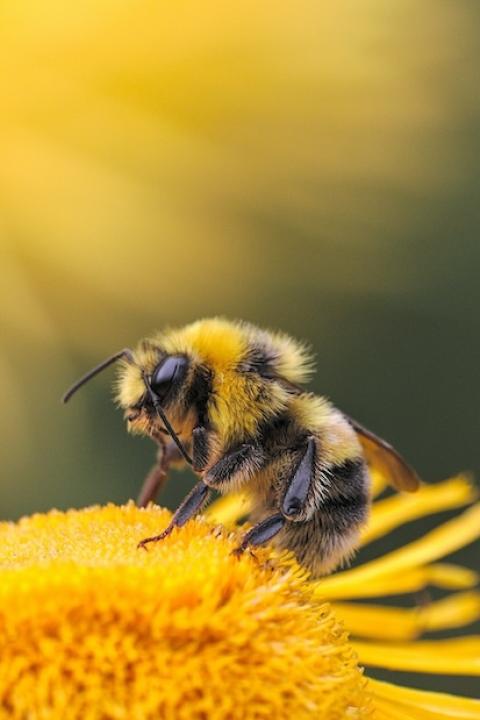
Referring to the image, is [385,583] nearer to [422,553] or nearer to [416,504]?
[422,553]

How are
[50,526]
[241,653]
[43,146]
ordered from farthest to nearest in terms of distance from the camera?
A: 1. [43,146]
2. [50,526]
3. [241,653]

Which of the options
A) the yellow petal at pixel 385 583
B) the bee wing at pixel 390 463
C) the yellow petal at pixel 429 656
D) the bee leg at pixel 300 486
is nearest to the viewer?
the bee leg at pixel 300 486

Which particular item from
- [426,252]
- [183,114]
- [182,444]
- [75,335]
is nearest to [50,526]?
[182,444]

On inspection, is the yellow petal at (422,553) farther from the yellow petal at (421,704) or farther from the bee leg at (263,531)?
the bee leg at (263,531)

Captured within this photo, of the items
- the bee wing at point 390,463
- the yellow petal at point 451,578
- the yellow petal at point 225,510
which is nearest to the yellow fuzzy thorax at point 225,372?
the bee wing at point 390,463

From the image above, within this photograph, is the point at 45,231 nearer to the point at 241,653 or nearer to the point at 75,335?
the point at 75,335

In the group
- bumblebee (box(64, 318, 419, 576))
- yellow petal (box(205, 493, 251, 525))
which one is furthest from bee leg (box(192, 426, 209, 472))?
yellow petal (box(205, 493, 251, 525))

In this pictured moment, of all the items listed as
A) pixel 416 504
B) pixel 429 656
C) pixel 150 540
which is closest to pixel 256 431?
pixel 150 540
